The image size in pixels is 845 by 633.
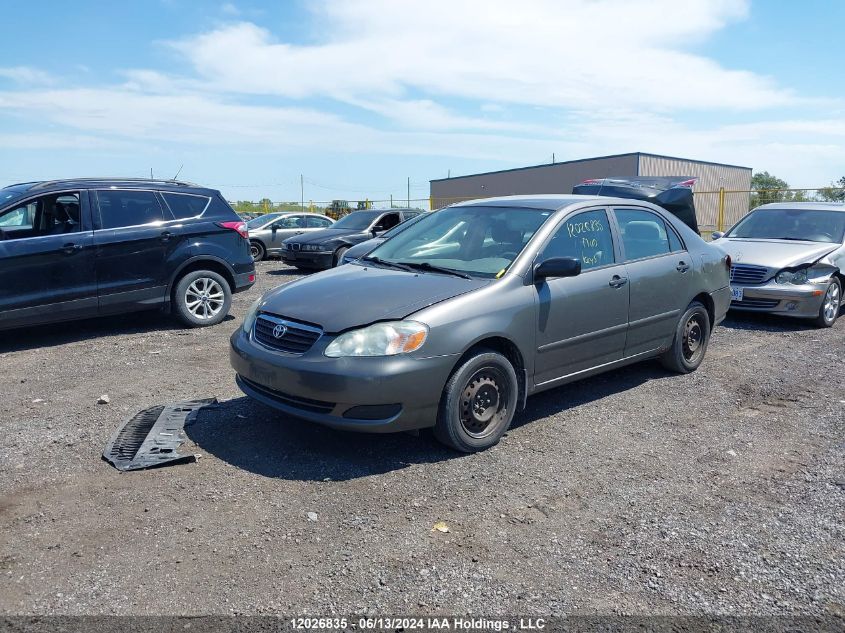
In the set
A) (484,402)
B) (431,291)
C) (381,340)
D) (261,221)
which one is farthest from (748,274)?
(261,221)

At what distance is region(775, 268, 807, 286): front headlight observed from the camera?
874 cm

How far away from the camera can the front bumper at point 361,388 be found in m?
4.03

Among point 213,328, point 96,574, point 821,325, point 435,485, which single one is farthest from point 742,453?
point 213,328

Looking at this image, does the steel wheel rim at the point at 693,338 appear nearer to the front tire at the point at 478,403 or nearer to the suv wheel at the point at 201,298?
the front tire at the point at 478,403

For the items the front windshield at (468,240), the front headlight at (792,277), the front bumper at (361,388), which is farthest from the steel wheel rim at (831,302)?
the front bumper at (361,388)

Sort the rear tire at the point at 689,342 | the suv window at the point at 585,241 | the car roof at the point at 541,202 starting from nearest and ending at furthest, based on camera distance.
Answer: the suv window at the point at 585,241 < the car roof at the point at 541,202 < the rear tire at the point at 689,342

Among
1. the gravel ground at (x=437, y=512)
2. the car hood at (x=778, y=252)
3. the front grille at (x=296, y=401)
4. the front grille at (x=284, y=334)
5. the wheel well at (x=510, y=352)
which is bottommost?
the gravel ground at (x=437, y=512)

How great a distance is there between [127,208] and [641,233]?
5660 mm

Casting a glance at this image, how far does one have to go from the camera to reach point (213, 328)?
854cm

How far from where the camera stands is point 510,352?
4.73m

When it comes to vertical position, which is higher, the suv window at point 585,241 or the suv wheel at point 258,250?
the suv window at point 585,241

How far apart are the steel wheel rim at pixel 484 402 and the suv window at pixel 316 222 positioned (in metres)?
15.6

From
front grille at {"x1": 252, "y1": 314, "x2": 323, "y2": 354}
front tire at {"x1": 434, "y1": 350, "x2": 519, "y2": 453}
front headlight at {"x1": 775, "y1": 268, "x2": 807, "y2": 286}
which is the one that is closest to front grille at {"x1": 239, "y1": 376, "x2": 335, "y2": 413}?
front grille at {"x1": 252, "y1": 314, "x2": 323, "y2": 354}

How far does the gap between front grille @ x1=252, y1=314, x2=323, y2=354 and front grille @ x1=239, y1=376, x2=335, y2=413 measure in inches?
10.9
